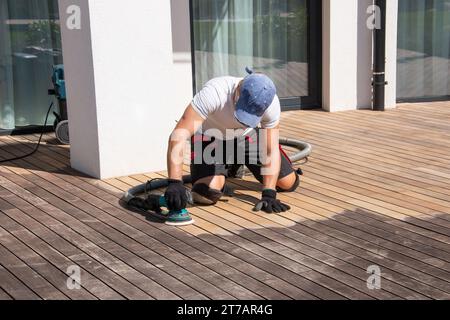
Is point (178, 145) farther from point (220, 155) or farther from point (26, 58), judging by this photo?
point (26, 58)

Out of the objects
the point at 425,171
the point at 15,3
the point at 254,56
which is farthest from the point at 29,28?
the point at 425,171

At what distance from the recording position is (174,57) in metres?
7.69

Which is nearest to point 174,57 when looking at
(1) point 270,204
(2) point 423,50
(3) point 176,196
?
(1) point 270,204

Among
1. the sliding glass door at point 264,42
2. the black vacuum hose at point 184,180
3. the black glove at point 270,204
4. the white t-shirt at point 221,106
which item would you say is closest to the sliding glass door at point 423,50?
the sliding glass door at point 264,42

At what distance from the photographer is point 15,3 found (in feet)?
25.2

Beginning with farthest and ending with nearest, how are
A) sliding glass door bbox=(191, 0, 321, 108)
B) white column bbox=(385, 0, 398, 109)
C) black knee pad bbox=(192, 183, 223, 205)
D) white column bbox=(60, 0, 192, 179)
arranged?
white column bbox=(385, 0, 398, 109)
sliding glass door bbox=(191, 0, 321, 108)
white column bbox=(60, 0, 192, 179)
black knee pad bbox=(192, 183, 223, 205)

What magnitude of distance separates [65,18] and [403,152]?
325 centimetres

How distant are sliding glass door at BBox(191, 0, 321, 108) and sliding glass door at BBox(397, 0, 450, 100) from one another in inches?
47.2

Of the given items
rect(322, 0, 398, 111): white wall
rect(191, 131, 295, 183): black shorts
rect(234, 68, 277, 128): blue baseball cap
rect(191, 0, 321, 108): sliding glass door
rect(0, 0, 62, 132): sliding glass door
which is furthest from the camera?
rect(322, 0, 398, 111): white wall

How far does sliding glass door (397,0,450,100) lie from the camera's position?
9.16 metres
